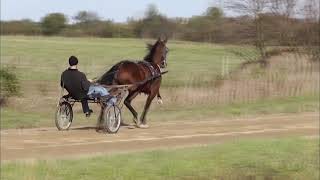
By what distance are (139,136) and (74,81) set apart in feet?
39.9

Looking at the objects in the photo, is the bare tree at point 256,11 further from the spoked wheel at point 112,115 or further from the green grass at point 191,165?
the green grass at point 191,165

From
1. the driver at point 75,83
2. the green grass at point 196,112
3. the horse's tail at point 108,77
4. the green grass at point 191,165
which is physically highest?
the driver at point 75,83

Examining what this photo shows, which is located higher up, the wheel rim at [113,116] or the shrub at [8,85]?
the wheel rim at [113,116]

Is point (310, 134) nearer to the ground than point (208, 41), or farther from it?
nearer to the ground

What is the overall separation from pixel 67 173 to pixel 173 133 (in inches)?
282

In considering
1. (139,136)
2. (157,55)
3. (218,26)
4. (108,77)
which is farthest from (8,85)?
(218,26)

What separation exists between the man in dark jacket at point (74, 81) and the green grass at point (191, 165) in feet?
18.8

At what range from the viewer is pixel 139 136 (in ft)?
54.0

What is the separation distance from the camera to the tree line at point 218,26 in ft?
14.5

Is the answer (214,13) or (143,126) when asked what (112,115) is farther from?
(143,126)

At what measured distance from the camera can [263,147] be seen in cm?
→ 1412

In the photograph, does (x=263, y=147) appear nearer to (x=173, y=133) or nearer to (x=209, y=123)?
(x=173, y=133)

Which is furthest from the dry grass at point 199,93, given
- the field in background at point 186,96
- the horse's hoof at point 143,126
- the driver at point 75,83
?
the driver at point 75,83

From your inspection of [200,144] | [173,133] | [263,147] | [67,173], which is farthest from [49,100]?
[67,173]
